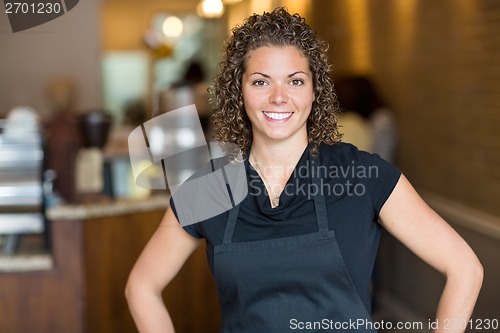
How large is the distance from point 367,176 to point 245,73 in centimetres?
37

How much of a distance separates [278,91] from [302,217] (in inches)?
11.1

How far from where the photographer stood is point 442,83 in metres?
3.73

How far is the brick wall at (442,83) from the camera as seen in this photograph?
3.23 m

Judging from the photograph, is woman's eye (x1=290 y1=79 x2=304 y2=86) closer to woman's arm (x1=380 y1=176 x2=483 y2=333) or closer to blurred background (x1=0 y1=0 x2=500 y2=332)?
woman's arm (x1=380 y1=176 x2=483 y2=333)

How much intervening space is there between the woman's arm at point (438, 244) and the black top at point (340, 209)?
1.4 inches

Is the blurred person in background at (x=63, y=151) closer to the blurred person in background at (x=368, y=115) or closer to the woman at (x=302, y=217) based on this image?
the blurred person in background at (x=368, y=115)

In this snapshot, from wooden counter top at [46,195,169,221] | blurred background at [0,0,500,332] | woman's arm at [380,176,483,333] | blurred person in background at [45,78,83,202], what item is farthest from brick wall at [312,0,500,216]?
blurred person in background at [45,78,83,202]

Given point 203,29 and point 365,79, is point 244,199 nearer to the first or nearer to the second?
point 365,79

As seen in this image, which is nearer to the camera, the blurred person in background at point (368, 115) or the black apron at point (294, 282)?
the black apron at point (294, 282)

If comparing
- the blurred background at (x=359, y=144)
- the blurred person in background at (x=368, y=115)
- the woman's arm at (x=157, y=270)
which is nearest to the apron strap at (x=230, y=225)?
the woman's arm at (x=157, y=270)

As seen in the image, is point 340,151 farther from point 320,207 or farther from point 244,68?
point 244,68

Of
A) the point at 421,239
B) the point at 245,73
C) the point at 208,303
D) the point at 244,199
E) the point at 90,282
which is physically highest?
the point at 245,73

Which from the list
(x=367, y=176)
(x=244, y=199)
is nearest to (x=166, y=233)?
(x=244, y=199)

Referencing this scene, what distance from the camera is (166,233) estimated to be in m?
1.83
